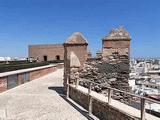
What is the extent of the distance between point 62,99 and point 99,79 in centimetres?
237

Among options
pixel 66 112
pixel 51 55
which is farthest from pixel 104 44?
pixel 51 55

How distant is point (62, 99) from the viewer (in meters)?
11.4

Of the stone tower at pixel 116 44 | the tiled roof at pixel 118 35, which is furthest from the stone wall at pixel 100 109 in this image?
the tiled roof at pixel 118 35

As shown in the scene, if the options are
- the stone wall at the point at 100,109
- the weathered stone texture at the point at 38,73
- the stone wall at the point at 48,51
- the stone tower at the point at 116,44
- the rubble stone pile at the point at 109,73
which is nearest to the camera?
the stone wall at the point at 100,109

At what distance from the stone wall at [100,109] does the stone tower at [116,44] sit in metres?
2.60

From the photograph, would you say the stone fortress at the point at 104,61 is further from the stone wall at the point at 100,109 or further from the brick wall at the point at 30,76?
the brick wall at the point at 30,76

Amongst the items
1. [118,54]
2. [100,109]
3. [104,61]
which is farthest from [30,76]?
[100,109]

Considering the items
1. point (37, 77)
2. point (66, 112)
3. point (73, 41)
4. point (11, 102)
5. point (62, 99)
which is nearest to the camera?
point (66, 112)

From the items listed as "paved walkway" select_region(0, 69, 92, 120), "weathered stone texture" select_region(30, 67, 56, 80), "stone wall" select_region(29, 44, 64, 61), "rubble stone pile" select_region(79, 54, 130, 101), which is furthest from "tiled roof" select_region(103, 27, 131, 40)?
"stone wall" select_region(29, 44, 64, 61)

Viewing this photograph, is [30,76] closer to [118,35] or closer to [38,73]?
[38,73]

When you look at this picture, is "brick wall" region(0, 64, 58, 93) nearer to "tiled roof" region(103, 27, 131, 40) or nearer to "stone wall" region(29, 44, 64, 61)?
"tiled roof" region(103, 27, 131, 40)

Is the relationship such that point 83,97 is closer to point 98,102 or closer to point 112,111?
point 98,102

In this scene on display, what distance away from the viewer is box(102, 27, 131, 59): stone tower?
486 inches

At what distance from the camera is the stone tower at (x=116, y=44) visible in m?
12.3
